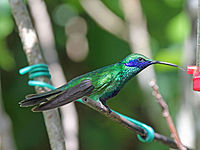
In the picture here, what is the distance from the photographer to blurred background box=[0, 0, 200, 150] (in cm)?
402

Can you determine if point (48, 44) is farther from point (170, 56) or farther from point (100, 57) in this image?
point (170, 56)

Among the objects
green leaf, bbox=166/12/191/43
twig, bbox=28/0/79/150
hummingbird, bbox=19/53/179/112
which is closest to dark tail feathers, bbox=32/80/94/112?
hummingbird, bbox=19/53/179/112

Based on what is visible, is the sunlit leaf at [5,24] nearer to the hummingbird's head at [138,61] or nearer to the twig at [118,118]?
the hummingbird's head at [138,61]

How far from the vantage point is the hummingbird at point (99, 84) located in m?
1.76

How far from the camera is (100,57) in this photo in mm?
4328

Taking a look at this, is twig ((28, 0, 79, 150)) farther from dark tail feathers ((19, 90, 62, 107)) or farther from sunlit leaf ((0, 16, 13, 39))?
dark tail feathers ((19, 90, 62, 107))

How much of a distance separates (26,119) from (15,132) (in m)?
0.22

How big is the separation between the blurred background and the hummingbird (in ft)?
5.91

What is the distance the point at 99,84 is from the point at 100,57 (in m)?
2.42

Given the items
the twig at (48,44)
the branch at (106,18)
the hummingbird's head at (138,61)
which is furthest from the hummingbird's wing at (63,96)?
the branch at (106,18)

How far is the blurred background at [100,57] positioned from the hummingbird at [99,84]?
1.80m

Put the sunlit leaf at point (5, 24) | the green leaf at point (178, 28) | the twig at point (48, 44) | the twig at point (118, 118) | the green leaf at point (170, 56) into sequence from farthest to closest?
the green leaf at point (178, 28) → the green leaf at point (170, 56) → the sunlit leaf at point (5, 24) → the twig at point (48, 44) → the twig at point (118, 118)

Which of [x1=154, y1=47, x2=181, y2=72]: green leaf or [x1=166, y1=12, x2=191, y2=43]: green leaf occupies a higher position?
[x1=166, y1=12, x2=191, y2=43]: green leaf

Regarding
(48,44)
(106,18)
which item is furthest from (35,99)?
(106,18)
